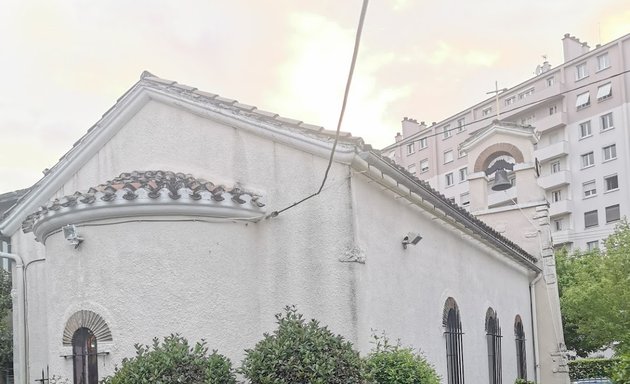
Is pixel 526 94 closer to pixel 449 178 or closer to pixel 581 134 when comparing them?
pixel 581 134

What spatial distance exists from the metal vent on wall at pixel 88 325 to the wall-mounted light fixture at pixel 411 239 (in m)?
5.09

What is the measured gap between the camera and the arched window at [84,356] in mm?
10062

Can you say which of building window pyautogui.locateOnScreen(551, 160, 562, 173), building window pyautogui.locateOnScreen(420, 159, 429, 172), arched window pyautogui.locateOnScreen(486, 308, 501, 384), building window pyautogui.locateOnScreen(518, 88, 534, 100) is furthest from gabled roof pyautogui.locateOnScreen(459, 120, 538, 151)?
building window pyautogui.locateOnScreen(420, 159, 429, 172)

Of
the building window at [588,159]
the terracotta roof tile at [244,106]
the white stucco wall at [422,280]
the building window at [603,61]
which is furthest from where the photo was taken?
the building window at [588,159]

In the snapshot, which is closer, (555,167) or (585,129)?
(585,129)

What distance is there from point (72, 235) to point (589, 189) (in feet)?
159

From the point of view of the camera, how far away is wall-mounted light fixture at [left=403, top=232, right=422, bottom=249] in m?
12.0

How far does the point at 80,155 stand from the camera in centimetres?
1285

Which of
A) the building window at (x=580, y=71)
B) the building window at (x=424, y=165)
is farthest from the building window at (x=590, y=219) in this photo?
the building window at (x=424, y=165)

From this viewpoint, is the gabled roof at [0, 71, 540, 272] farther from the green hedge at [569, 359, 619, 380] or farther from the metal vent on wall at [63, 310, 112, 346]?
the green hedge at [569, 359, 619, 380]

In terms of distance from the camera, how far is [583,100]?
52.8 metres

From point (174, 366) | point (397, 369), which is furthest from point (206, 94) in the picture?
point (397, 369)

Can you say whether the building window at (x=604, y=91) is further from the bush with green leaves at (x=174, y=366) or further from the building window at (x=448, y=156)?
the bush with green leaves at (x=174, y=366)

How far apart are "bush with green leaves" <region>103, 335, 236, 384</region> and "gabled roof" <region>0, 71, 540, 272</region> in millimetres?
2408
